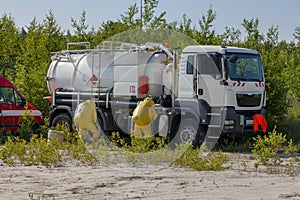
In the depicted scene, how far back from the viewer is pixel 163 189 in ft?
31.7

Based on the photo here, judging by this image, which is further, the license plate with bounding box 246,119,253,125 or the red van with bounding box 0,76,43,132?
the red van with bounding box 0,76,43,132

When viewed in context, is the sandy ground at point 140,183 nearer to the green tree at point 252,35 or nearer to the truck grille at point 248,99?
the truck grille at point 248,99

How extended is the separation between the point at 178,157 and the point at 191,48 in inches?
168

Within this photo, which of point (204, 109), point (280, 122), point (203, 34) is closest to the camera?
point (204, 109)

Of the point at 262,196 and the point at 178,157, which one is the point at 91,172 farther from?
the point at 262,196

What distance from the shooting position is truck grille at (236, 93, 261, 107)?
51.3 feet

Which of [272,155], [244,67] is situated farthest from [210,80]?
[272,155]

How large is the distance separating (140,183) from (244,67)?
262 inches

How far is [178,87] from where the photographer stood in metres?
16.0

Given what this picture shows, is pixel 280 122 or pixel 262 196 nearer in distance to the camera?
pixel 262 196

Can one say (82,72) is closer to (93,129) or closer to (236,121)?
(93,129)

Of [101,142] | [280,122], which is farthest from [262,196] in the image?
[280,122]

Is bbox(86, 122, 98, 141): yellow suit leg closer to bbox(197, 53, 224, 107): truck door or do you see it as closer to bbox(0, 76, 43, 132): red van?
bbox(0, 76, 43, 132): red van

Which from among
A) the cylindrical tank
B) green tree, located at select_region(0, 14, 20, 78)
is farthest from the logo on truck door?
green tree, located at select_region(0, 14, 20, 78)
